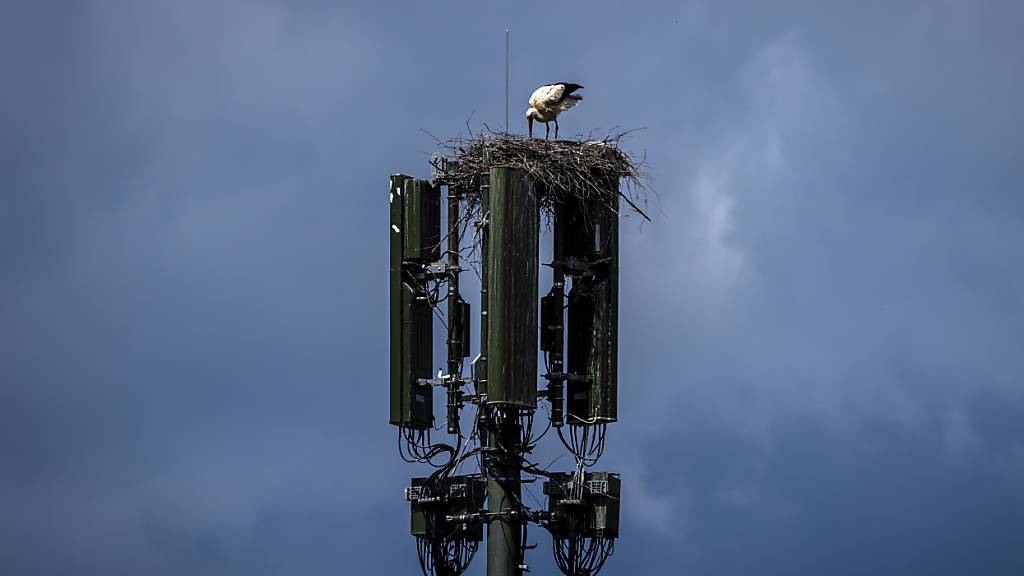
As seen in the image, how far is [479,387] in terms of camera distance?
58875 millimetres

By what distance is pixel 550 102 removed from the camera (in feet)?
199

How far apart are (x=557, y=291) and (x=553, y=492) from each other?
10.8ft

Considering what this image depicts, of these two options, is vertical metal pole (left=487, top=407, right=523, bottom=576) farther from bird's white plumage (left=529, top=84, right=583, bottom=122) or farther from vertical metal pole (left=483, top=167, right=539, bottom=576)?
bird's white plumage (left=529, top=84, right=583, bottom=122)

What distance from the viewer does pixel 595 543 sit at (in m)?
59.4

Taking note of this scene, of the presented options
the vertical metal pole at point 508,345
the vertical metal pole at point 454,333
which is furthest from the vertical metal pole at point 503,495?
the vertical metal pole at point 454,333

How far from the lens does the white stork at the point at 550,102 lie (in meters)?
60.5

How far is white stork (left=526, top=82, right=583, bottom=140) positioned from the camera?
6053 cm

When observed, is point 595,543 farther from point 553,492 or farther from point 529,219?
point 529,219

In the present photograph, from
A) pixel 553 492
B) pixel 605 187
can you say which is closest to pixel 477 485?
pixel 553 492

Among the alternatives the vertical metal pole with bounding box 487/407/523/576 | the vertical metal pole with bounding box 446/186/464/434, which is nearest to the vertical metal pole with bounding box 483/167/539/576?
the vertical metal pole with bounding box 487/407/523/576

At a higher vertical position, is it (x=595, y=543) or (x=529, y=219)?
(x=529, y=219)

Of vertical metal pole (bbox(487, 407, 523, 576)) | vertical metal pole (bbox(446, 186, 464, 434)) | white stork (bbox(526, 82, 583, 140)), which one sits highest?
white stork (bbox(526, 82, 583, 140))

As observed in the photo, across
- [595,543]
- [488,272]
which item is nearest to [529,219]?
[488,272]

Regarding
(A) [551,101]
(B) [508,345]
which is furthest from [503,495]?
(A) [551,101]
